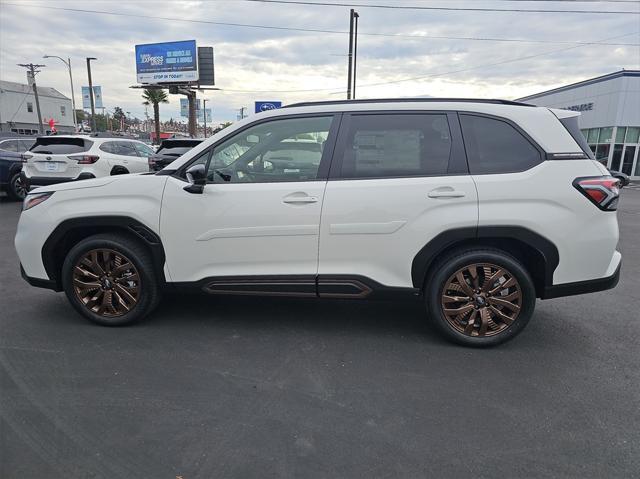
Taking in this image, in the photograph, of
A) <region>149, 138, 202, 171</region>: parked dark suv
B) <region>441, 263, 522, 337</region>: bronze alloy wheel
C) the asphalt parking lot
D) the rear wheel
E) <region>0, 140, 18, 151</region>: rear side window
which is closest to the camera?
the asphalt parking lot

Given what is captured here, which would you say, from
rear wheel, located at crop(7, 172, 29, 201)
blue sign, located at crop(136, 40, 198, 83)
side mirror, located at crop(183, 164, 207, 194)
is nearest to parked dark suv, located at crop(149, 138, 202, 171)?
rear wheel, located at crop(7, 172, 29, 201)

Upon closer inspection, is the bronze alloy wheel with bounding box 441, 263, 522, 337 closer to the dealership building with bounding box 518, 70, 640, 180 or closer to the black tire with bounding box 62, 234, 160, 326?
the black tire with bounding box 62, 234, 160, 326

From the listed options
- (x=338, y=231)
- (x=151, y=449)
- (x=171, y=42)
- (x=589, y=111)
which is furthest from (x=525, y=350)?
(x=171, y=42)

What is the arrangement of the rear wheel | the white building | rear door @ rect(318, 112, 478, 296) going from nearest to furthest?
rear door @ rect(318, 112, 478, 296), the rear wheel, the white building

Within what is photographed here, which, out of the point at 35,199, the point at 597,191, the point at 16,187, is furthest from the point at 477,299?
the point at 16,187

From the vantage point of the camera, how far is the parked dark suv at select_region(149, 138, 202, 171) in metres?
10.4

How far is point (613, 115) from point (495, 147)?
99.6ft

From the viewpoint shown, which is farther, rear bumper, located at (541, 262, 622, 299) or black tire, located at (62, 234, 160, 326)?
black tire, located at (62, 234, 160, 326)

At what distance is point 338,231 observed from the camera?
11.7 feet

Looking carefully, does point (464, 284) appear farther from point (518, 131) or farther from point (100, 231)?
point (100, 231)

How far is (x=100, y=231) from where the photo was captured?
3988 mm

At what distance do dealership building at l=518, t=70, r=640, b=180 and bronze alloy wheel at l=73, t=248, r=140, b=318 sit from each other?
2901 centimetres

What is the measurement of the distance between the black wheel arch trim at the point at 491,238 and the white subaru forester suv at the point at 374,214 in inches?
0.4

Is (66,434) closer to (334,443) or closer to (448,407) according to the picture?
(334,443)
